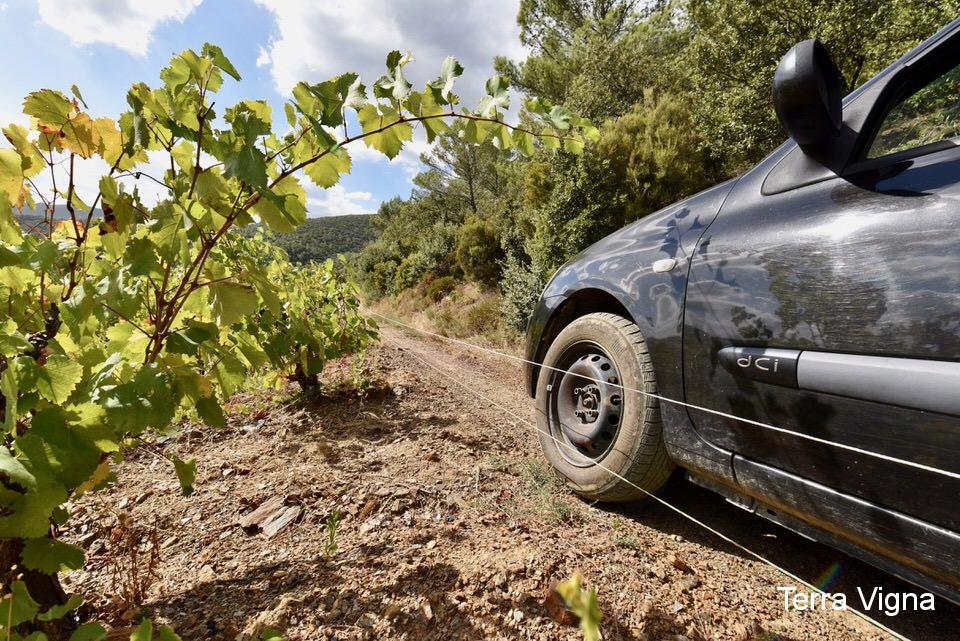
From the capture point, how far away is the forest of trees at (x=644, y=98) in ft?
27.5

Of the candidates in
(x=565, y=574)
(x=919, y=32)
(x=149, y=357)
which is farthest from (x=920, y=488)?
(x=919, y=32)

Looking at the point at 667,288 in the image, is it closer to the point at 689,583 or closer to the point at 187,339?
the point at 689,583

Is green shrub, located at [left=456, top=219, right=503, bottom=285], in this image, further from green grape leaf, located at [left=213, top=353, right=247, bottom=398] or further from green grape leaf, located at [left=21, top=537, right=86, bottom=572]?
green grape leaf, located at [left=21, top=537, right=86, bottom=572]

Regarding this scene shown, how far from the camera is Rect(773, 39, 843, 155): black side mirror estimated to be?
45.0 inches

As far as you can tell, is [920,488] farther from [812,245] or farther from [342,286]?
[342,286]

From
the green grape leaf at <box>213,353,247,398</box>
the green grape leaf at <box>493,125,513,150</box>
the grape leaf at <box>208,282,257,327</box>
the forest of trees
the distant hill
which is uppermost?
the distant hill

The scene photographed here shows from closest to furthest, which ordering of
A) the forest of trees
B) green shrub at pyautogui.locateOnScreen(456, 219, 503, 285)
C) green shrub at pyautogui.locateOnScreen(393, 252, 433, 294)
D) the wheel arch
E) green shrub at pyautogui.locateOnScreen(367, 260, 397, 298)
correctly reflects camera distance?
1. the wheel arch
2. the forest of trees
3. green shrub at pyautogui.locateOnScreen(456, 219, 503, 285)
4. green shrub at pyautogui.locateOnScreen(393, 252, 433, 294)
5. green shrub at pyautogui.locateOnScreen(367, 260, 397, 298)

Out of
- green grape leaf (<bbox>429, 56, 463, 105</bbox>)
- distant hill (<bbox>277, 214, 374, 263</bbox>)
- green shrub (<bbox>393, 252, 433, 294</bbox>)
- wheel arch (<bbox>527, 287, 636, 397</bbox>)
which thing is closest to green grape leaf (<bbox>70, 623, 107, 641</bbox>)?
green grape leaf (<bbox>429, 56, 463, 105</bbox>)

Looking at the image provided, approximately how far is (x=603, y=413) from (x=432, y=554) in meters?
0.91

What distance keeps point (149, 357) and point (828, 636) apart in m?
2.05

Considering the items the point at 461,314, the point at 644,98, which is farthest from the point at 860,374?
the point at 644,98

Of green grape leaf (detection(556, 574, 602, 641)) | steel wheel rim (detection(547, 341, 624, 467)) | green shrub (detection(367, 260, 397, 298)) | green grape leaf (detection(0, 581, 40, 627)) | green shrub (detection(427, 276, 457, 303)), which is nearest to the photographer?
green grape leaf (detection(556, 574, 602, 641))

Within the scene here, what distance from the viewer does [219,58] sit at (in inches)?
34.5

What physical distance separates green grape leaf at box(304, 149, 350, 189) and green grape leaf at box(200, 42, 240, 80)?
0.84 feet
